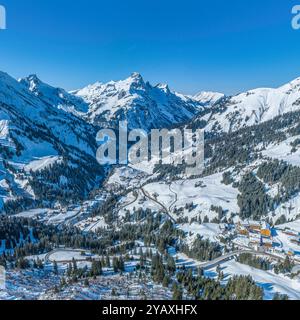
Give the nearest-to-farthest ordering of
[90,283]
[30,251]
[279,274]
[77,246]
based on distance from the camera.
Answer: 1. [90,283]
2. [279,274]
3. [30,251]
4. [77,246]

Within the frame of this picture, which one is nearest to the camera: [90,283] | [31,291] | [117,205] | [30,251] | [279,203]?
[31,291]

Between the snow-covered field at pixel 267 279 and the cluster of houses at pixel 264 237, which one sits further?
the cluster of houses at pixel 264 237

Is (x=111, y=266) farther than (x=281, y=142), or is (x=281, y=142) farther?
(x=281, y=142)

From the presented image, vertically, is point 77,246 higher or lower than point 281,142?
lower

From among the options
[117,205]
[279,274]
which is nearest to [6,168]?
[117,205]

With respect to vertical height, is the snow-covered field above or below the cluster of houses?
below

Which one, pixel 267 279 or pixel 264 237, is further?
pixel 264 237

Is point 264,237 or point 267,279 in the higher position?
point 264,237

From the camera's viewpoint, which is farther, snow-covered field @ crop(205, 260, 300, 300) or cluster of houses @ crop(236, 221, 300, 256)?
cluster of houses @ crop(236, 221, 300, 256)

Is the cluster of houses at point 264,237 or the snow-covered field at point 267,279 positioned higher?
the cluster of houses at point 264,237
